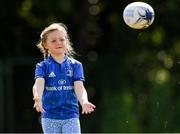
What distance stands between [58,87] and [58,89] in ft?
0.08

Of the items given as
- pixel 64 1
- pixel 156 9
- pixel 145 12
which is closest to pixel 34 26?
pixel 64 1

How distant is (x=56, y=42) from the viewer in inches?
329

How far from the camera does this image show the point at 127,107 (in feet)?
60.2

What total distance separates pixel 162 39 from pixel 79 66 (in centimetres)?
1257

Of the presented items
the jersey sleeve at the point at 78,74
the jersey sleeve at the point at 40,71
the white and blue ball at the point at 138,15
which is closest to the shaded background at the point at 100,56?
the white and blue ball at the point at 138,15

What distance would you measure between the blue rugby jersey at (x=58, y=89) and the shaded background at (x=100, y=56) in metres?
10.2

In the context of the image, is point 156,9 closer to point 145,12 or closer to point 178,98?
point 178,98

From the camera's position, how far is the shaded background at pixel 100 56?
62.5 ft

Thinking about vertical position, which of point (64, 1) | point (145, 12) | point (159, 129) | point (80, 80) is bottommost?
point (159, 129)

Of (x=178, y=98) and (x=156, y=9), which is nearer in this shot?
(x=178, y=98)

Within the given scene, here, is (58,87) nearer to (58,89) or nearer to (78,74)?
(58,89)

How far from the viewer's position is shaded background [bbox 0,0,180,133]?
62.5 feet

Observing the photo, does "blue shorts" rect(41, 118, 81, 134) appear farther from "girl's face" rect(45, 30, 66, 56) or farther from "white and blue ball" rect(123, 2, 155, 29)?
"white and blue ball" rect(123, 2, 155, 29)

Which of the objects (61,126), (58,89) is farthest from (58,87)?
(61,126)
